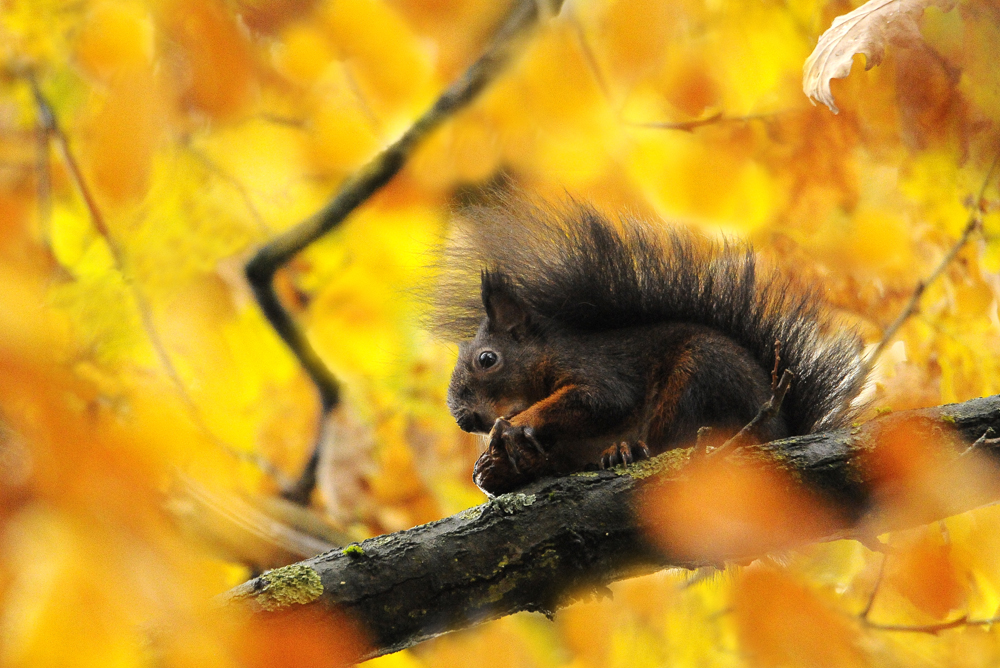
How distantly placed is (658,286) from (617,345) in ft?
1.00

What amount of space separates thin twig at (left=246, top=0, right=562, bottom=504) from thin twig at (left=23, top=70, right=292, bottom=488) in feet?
1.77

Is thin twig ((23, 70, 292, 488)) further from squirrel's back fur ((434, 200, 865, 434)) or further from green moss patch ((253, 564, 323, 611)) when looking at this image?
green moss patch ((253, 564, 323, 611))

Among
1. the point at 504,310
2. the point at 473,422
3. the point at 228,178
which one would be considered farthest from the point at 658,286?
the point at 228,178

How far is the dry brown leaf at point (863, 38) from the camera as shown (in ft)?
8.54

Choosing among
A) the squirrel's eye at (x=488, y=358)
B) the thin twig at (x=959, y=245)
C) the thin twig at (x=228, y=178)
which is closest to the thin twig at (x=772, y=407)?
the squirrel's eye at (x=488, y=358)

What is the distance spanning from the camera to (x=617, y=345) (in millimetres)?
3188

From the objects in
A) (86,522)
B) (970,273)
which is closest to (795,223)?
(970,273)

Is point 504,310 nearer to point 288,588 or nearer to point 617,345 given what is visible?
point 617,345

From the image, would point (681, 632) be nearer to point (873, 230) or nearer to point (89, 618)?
point (873, 230)

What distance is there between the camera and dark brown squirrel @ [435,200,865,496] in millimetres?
2812

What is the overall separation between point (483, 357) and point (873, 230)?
1919 mm

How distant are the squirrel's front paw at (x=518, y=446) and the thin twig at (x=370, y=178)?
5.51 feet

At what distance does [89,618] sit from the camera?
6.26ft

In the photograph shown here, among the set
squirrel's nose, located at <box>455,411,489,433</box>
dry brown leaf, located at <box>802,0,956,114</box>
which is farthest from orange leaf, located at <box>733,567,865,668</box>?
dry brown leaf, located at <box>802,0,956,114</box>
